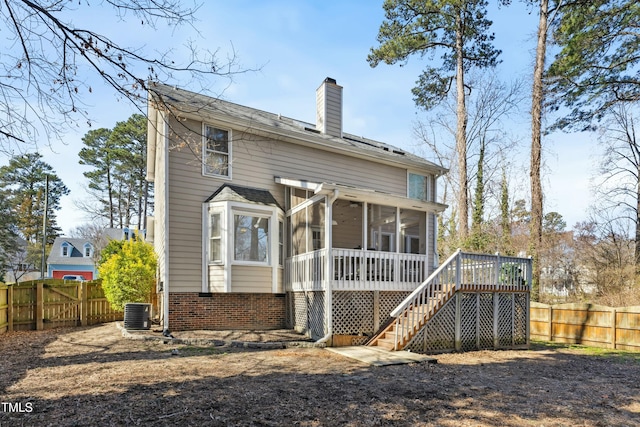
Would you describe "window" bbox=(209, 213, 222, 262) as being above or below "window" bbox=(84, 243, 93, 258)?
above

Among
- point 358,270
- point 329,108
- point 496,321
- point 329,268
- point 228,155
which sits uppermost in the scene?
point 329,108

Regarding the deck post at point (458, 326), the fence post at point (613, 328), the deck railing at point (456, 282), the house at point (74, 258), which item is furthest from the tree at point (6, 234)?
the fence post at point (613, 328)

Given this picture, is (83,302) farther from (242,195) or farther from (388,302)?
(388,302)

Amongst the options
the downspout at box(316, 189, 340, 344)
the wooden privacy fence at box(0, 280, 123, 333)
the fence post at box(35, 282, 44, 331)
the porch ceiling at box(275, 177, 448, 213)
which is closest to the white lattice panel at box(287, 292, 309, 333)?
the downspout at box(316, 189, 340, 344)

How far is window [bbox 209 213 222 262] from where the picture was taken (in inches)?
420

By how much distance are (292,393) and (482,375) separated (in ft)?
12.2

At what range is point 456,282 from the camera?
10.0 meters

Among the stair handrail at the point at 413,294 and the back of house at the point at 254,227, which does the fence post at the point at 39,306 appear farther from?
the stair handrail at the point at 413,294

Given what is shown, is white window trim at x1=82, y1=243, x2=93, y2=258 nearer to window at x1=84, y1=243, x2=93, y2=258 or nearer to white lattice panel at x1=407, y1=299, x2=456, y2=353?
Result: window at x1=84, y1=243, x2=93, y2=258

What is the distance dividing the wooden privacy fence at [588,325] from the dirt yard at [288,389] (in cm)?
324

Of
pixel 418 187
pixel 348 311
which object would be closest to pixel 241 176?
pixel 348 311

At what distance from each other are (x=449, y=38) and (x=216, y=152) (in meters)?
14.0

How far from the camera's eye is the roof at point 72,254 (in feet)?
113

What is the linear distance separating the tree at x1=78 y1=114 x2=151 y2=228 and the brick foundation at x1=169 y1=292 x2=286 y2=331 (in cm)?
2399
